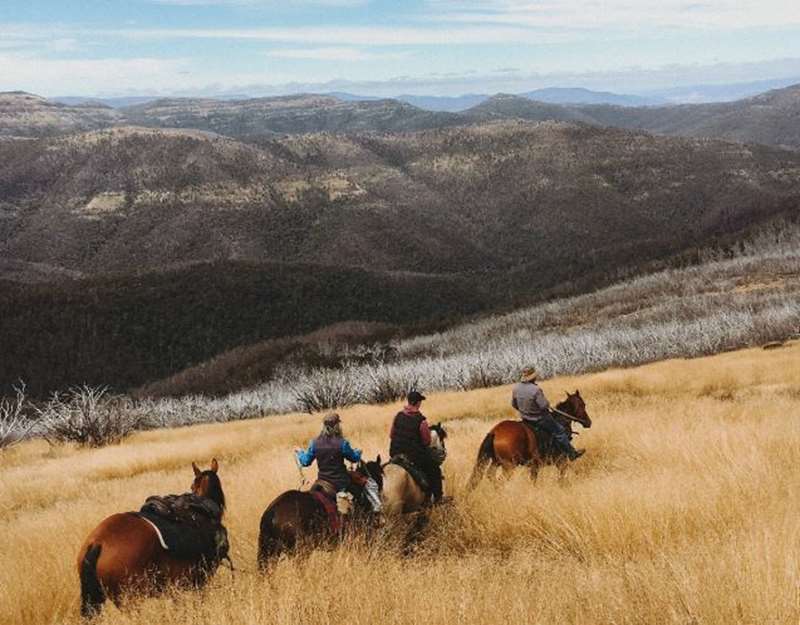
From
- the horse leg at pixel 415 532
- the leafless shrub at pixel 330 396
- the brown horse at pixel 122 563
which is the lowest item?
the leafless shrub at pixel 330 396

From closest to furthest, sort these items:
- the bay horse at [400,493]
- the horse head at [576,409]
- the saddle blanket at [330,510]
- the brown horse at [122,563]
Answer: the brown horse at [122,563]
the saddle blanket at [330,510]
the bay horse at [400,493]
the horse head at [576,409]

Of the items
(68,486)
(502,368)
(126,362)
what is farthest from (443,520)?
(126,362)

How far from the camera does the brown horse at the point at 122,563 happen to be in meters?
5.75

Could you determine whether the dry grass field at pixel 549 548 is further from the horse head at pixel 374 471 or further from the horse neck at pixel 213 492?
the horse head at pixel 374 471

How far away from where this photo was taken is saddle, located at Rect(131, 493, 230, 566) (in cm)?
617

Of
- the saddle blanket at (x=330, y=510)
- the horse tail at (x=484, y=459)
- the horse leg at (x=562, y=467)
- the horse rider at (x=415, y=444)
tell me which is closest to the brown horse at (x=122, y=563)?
the saddle blanket at (x=330, y=510)

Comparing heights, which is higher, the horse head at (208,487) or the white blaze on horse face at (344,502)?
the horse head at (208,487)

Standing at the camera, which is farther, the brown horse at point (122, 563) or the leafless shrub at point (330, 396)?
the leafless shrub at point (330, 396)

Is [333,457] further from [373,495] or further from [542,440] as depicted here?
[542,440]

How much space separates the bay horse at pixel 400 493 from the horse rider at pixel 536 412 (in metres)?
2.39

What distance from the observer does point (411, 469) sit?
8867mm

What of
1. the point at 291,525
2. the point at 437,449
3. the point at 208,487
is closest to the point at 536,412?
the point at 437,449

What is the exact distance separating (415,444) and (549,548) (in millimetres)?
2565

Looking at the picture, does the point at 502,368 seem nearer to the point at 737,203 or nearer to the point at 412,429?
the point at 412,429
